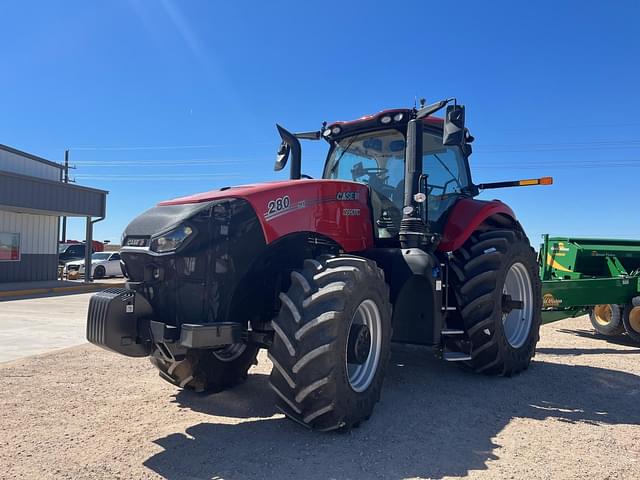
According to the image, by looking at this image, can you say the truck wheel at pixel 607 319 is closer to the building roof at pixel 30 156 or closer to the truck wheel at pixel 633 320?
the truck wheel at pixel 633 320

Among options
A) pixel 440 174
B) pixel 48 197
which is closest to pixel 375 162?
pixel 440 174

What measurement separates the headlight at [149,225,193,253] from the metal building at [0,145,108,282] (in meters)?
15.0

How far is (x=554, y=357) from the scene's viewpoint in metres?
7.34

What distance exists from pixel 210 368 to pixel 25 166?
1795 cm

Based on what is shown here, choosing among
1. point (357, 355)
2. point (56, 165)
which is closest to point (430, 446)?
point (357, 355)

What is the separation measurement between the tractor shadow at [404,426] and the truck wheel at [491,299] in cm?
25

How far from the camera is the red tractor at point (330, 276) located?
3783 mm

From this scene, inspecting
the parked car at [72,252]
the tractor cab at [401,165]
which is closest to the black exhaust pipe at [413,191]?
the tractor cab at [401,165]

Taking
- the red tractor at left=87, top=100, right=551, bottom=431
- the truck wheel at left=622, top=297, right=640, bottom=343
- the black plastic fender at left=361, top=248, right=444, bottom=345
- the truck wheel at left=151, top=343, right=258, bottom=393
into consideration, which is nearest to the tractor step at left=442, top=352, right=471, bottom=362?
the red tractor at left=87, top=100, right=551, bottom=431

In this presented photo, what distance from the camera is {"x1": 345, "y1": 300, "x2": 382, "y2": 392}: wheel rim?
4.23m

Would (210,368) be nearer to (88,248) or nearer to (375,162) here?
(375,162)

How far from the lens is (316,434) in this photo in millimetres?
3951

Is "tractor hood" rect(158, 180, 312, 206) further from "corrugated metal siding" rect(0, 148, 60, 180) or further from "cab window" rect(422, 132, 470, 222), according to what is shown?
"corrugated metal siding" rect(0, 148, 60, 180)

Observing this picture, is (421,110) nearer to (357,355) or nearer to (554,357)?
(357,355)
